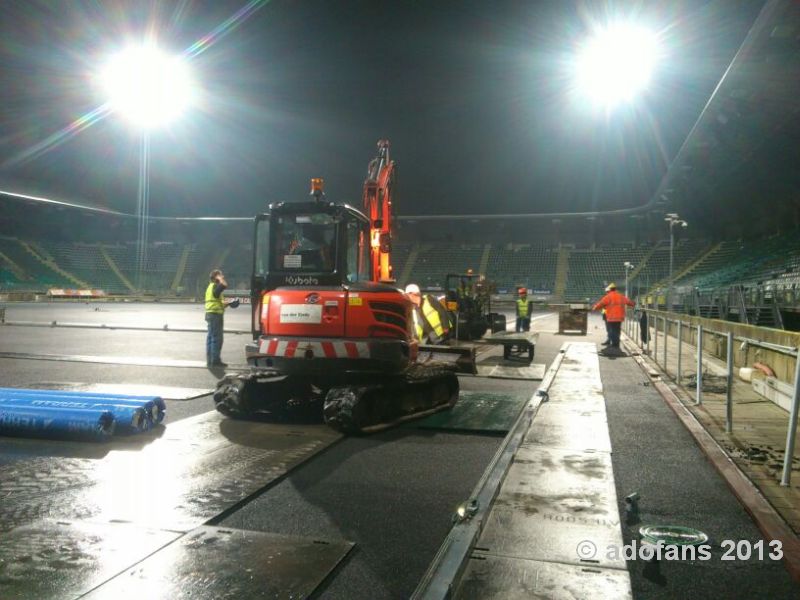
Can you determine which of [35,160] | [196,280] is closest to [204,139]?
[35,160]

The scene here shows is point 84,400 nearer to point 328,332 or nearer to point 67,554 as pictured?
point 328,332

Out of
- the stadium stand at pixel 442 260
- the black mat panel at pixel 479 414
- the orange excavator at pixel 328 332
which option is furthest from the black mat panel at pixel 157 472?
the stadium stand at pixel 442 260

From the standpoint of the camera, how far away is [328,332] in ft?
23.5

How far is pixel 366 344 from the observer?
702cm

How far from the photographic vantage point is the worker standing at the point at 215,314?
12203mm

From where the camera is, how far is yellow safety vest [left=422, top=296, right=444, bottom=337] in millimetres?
13930

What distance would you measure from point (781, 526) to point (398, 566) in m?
2.49

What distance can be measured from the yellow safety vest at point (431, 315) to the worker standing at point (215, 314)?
163 inches

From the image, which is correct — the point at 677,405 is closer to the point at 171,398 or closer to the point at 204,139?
the point at 171,398

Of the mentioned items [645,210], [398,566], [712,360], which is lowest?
[398,566]

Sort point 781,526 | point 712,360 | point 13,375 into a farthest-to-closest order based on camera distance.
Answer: point 13,375
point 712,360
point 781,526

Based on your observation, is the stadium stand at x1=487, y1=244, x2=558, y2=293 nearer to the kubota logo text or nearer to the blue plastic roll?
the kubota logo text

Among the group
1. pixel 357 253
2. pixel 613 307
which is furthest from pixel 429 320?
pixel 357 253

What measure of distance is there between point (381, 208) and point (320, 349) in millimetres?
4872
